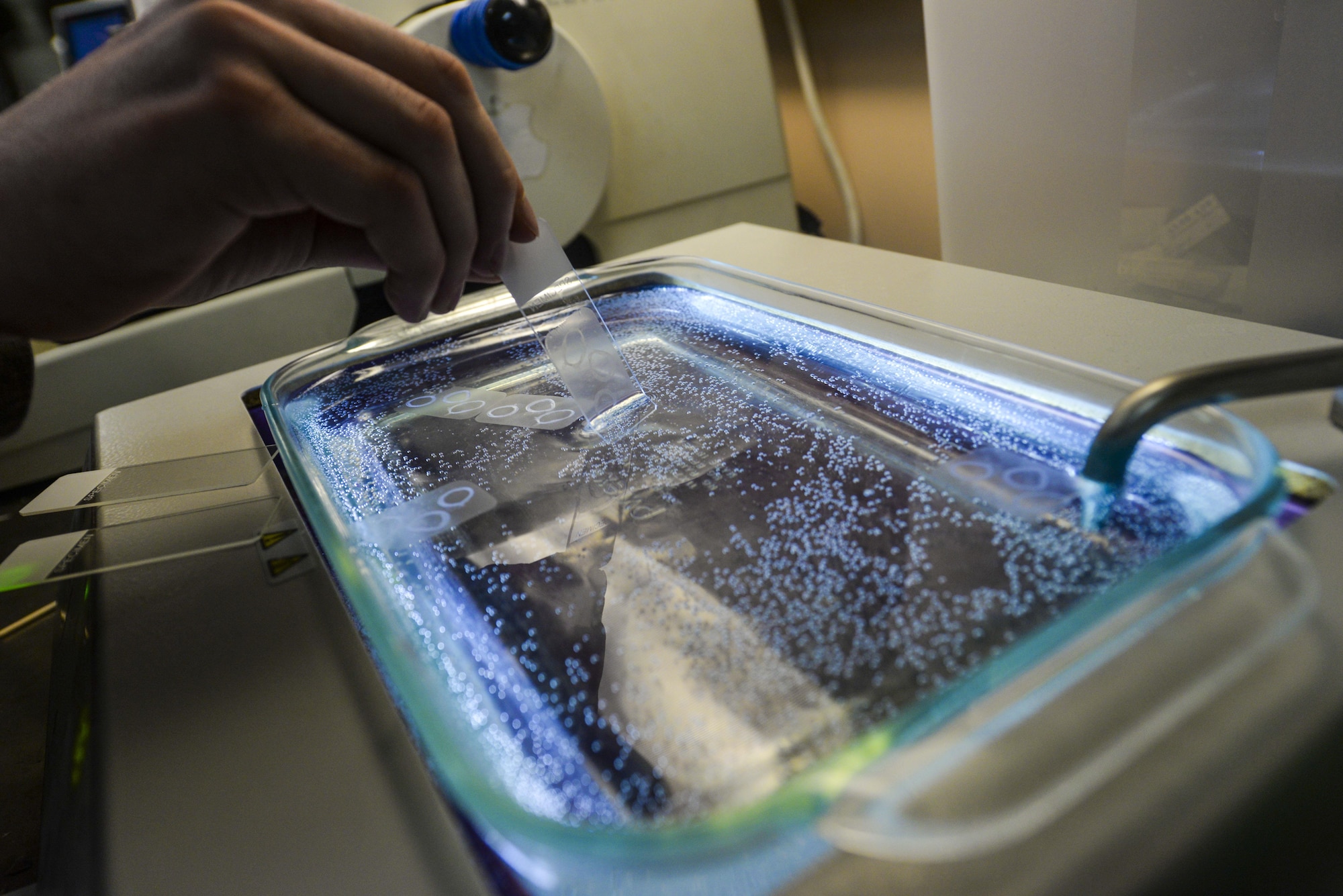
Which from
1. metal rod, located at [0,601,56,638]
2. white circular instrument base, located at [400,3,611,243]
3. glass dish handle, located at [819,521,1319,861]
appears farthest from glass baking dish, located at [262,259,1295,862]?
white circular instrument base, located at [400,3,611,243]

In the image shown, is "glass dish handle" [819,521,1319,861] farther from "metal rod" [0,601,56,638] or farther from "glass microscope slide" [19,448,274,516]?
"metal rod" [0,601,56,638]

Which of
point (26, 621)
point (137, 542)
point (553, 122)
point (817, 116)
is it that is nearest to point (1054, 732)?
point (137, 542)

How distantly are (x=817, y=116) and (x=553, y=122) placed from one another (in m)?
0.92

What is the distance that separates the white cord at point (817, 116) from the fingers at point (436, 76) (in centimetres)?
124

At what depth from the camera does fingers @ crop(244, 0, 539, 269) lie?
1.29ft

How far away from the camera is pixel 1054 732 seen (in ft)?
0.73

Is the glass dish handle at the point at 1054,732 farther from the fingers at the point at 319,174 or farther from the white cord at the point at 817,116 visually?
the white cord at the point at 817,116

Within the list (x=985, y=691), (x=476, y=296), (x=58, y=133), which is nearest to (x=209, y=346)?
(x=476, y=296)

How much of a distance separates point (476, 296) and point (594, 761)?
18.9 inches

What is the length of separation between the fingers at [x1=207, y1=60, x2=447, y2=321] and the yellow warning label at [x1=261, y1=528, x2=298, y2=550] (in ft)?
0.48

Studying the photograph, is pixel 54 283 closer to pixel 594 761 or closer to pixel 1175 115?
pixel 594 761

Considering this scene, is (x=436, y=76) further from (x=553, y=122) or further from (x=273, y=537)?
(x=553, y=122)

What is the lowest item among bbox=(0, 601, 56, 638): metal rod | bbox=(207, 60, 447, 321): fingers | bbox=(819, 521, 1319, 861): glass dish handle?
bbox=(0, 601, 56, 638): metal rod

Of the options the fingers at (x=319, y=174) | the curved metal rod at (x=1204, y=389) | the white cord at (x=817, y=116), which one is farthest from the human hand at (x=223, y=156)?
the white cord at (x=817, y=116)
